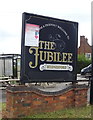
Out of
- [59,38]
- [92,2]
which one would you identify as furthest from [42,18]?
[92,2]

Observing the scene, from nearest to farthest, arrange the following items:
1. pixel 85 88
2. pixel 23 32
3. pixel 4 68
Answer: pixel 23 32, pixel 85 88, pixel 4 68

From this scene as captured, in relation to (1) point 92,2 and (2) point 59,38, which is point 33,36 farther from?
(1) point 92,2

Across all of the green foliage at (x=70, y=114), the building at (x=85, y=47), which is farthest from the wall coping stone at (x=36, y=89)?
the building at (x=85, y=47)

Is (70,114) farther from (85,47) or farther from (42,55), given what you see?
(85,47)

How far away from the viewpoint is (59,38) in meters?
8.33

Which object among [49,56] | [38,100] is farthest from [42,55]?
[38,100]

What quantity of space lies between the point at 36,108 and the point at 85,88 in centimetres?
201

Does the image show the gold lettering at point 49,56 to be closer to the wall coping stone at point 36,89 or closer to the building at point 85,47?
the wall coping stone at point 36,89

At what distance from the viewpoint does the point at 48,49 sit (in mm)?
8000

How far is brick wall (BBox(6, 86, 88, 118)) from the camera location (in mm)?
7105

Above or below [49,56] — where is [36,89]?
below

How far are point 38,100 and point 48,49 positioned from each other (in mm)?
1556

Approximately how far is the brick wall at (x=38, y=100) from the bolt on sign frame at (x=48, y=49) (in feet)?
1.37

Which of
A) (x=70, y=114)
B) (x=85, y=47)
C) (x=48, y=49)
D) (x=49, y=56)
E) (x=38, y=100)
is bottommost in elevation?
(x=70, y=114)
